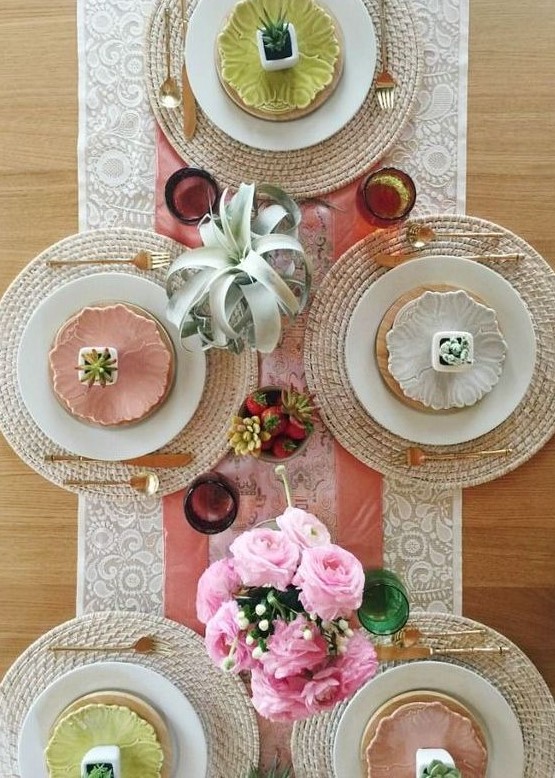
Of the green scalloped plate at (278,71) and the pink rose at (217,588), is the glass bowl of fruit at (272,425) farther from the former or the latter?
the green scalloped plate at (278,71)

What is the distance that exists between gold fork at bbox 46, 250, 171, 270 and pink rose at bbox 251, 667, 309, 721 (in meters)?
0.64

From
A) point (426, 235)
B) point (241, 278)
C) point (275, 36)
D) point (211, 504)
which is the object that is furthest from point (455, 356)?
point (275, 36)

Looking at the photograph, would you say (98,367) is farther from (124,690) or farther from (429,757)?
(429,757)

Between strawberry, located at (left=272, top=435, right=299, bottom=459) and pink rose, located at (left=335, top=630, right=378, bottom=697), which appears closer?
pink rose, located at (left=335, top=630, right=378, bottom=697)

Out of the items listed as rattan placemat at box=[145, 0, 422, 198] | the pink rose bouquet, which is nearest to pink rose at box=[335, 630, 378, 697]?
the pink rose bouquet

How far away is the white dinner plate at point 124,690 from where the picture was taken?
1.11m

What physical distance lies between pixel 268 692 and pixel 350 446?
1.39ft

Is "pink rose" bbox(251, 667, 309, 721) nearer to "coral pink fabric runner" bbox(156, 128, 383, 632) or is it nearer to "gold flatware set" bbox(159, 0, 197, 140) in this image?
"coral pink fabric runner" bbox(156, 128, 383, 632)

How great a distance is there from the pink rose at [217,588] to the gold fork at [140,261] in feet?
1.63

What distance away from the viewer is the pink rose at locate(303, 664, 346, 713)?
32.0 inches

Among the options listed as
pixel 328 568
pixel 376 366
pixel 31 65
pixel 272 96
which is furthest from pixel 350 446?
pixel 31 65

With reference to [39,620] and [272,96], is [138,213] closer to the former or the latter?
[272,96]

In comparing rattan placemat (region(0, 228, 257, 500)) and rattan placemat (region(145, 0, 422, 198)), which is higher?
rattan placemat (region(145, 0, 422, 198))

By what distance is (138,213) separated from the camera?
45.2 inches
